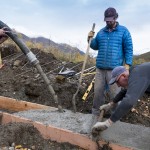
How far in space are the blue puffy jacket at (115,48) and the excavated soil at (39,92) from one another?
1262 millimetres

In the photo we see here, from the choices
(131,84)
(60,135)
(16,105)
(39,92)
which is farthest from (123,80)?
(39,92)

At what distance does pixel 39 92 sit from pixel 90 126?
2929mm

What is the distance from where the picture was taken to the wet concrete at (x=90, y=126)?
5.05m

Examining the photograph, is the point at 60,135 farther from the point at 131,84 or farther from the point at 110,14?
the point at 110,14

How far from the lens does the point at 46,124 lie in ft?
18.0

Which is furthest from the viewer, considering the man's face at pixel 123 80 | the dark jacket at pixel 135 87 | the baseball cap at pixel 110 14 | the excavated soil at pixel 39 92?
the baseball cap at pixel 110 14

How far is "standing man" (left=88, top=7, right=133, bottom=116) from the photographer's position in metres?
6.51

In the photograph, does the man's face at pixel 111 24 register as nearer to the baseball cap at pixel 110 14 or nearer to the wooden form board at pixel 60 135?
the baseball cap at pixel 110 14

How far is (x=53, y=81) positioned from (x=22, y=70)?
148 centimetres

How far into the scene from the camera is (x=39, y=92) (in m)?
8.23

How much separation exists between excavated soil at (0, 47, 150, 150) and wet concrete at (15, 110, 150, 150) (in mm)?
502

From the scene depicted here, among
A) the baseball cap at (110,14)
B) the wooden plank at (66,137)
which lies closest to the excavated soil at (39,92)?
the wooden plank at (66,137)

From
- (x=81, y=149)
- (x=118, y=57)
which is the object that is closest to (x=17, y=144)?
(x=81, y=149)

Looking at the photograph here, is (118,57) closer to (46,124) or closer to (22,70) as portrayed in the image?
(46,124)
